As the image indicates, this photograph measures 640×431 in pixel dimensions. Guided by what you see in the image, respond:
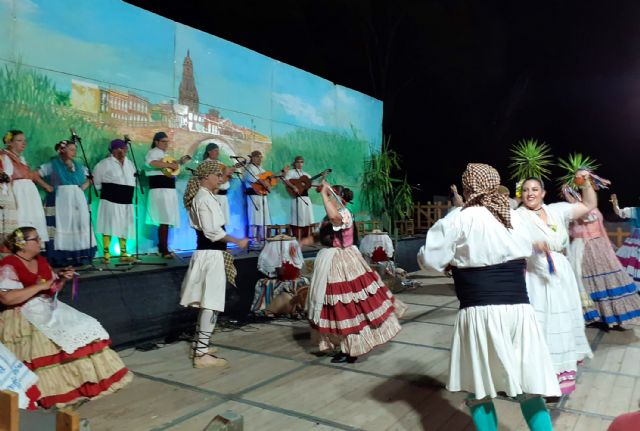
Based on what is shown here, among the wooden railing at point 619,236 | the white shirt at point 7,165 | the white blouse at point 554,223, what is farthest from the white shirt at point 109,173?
the wooden railing at point 619,236

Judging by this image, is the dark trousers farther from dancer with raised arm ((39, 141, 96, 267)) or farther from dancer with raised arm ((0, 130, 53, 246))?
dancer with raised arm ((0, 130, 53, 246))

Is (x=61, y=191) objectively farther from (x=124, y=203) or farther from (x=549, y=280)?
(x=549, y=280)

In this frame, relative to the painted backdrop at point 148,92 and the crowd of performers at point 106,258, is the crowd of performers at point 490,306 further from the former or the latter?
the painted backdrop at point 148,92

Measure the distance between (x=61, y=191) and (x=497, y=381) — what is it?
480cm

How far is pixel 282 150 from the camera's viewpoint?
9070mm

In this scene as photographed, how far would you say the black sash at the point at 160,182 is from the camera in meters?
6.44

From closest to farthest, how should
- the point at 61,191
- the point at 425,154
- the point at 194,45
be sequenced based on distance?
the point at 61,191, the point at 194,45, the point at 425,154

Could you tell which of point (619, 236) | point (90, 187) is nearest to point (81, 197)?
point (90, 187)

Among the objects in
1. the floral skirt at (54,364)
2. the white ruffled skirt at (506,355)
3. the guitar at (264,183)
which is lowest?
the floral skirt at (54,364)

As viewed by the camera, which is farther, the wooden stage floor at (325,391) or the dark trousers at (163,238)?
the dark trousers at (163,238)

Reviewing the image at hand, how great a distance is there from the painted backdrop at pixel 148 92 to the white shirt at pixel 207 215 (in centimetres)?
263

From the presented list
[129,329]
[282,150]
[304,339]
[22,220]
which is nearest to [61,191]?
[22,220]

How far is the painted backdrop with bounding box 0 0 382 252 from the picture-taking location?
5.42 meters

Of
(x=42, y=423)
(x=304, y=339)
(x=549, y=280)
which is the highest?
(x=549, y=280)
